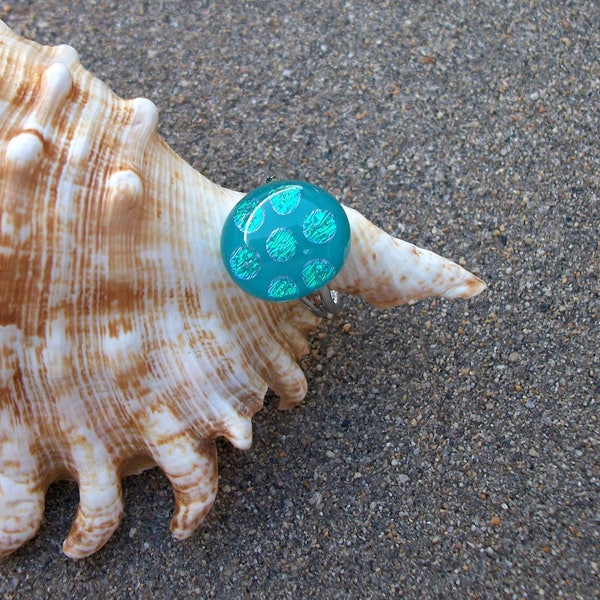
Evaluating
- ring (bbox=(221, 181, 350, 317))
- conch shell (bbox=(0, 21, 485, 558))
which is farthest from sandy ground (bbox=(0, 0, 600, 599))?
ring (bbox=(221, 181, 350, 317))

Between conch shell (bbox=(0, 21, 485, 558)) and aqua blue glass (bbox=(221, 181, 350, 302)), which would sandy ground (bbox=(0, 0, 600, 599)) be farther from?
aqua blue glass (bbox=(221, 181, 350, 302))

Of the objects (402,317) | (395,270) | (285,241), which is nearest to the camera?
(285,241)

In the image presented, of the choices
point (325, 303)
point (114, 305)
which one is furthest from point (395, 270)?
point (114, 305)

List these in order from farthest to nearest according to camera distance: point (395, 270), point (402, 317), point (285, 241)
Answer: point (402, 317) → point (395, 270) → point (285, 241)

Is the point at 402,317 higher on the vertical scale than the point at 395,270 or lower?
lower

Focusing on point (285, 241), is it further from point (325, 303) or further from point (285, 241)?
point (325, 303)

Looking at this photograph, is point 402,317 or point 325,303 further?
point 402,317

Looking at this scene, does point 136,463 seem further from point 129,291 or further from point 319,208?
point 319,208
